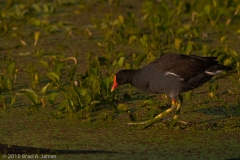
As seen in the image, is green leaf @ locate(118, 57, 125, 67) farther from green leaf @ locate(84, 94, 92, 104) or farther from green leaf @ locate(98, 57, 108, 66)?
green leaf @ locate(84, 94, 92, 104)

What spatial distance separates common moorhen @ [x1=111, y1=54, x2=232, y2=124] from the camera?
6.70 m

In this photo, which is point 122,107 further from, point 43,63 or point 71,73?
point 43,63

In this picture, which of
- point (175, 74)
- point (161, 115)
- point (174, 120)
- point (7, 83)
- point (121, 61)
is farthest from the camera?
point (121, 61)

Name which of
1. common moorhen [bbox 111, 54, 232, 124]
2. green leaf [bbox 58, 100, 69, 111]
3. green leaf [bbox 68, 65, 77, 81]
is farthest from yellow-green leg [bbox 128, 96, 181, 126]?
green leaf [bbox 68, 65, 77, 81]

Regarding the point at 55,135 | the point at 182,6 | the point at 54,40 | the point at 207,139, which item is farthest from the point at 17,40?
the point at 207,139

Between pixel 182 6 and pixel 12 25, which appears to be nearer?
pixel 12 25

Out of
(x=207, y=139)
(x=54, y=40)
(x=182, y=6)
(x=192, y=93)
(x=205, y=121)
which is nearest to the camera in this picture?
(x=207, y=139)

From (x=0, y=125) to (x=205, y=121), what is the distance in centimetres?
189

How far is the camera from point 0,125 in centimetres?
658

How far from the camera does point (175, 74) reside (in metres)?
6.71

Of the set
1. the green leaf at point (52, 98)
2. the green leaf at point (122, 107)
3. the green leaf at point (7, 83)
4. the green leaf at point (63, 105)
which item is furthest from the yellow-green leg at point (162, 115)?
the green leaf at point (7, 83)

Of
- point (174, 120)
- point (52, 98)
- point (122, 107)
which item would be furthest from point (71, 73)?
point (174, 120)

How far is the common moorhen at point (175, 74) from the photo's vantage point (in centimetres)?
670

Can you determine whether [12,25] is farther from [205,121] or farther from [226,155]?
[226,155]
